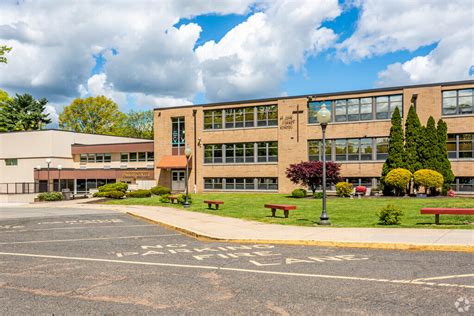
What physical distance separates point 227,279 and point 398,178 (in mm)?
28409

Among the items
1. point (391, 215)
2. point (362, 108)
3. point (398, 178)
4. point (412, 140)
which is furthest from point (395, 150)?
point (391, 215)

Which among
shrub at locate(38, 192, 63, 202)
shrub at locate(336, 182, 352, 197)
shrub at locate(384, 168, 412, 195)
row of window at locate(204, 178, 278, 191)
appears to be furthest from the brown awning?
shrub at locate(384, 168, 412, 195)

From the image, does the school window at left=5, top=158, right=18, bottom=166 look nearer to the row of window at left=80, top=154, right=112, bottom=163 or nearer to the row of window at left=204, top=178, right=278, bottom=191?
the row of window at left=80, top=154, right=112, bottom=163

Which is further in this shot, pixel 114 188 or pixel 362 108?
pixel 114 188

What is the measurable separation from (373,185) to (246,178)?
12.8 meters

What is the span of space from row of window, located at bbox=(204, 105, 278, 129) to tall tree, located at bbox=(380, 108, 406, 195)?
38.9 feet

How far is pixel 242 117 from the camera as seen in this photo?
47.3 meters

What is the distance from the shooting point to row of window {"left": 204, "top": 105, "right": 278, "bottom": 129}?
150 ft

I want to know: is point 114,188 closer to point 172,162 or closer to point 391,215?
point 172,162

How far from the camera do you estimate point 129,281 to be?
883 centimetres

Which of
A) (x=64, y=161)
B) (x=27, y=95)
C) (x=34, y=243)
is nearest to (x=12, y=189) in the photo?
(x=64, y=161)

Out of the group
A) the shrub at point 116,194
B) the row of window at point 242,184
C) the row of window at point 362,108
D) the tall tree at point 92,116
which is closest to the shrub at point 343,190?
the row of window at point 362,108

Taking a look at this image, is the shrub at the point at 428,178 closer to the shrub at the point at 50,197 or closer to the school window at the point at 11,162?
the shrub at the point at 50,197

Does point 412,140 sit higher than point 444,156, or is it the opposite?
point 412,140
